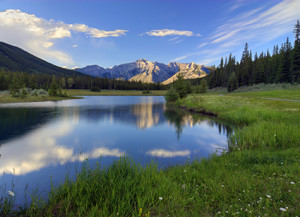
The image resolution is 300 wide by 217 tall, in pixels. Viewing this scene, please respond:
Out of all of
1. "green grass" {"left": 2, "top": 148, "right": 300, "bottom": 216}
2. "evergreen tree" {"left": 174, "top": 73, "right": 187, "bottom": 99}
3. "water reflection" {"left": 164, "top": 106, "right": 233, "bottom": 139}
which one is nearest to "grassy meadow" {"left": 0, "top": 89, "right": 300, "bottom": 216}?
"green grass" {"left": 2, "top": 148, "right": 300, "bottom": 216}

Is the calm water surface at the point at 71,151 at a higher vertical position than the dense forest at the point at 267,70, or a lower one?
lower

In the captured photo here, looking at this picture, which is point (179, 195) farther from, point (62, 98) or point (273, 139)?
point (62, 98)

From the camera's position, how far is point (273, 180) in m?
6.23

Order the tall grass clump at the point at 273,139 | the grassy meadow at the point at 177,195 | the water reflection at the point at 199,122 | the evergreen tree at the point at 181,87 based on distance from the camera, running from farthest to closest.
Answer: the evergreen tree at the point at 181,87 < the water reflection at the point at 199,122 < the tall grass clump at the point at 273,139 < the grassy meadow at the point at 177,195

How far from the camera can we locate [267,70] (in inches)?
3686

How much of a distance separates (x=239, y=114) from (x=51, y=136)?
89.6 feet

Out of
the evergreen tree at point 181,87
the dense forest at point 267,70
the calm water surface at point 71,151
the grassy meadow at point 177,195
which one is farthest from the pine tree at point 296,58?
the grassy meadow at point 177,195

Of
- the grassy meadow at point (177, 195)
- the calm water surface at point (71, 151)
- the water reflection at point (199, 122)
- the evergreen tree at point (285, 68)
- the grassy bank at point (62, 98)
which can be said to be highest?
the evergreen tree at point (285, 68)

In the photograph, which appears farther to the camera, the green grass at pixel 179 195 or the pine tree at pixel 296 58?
the pine tree at pixel 296 58

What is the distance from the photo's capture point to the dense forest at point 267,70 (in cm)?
7024

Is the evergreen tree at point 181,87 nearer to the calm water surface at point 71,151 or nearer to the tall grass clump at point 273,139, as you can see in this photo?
the calm water surface at point 71,151

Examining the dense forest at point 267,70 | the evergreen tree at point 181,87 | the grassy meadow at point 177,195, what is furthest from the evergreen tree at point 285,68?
the grassy meadow at point 177,195

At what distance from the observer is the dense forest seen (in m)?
70.2

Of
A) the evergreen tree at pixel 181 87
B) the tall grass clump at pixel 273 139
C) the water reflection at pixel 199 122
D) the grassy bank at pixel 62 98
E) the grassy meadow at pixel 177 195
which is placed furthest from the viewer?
the grassy bank at pixel 62 98
